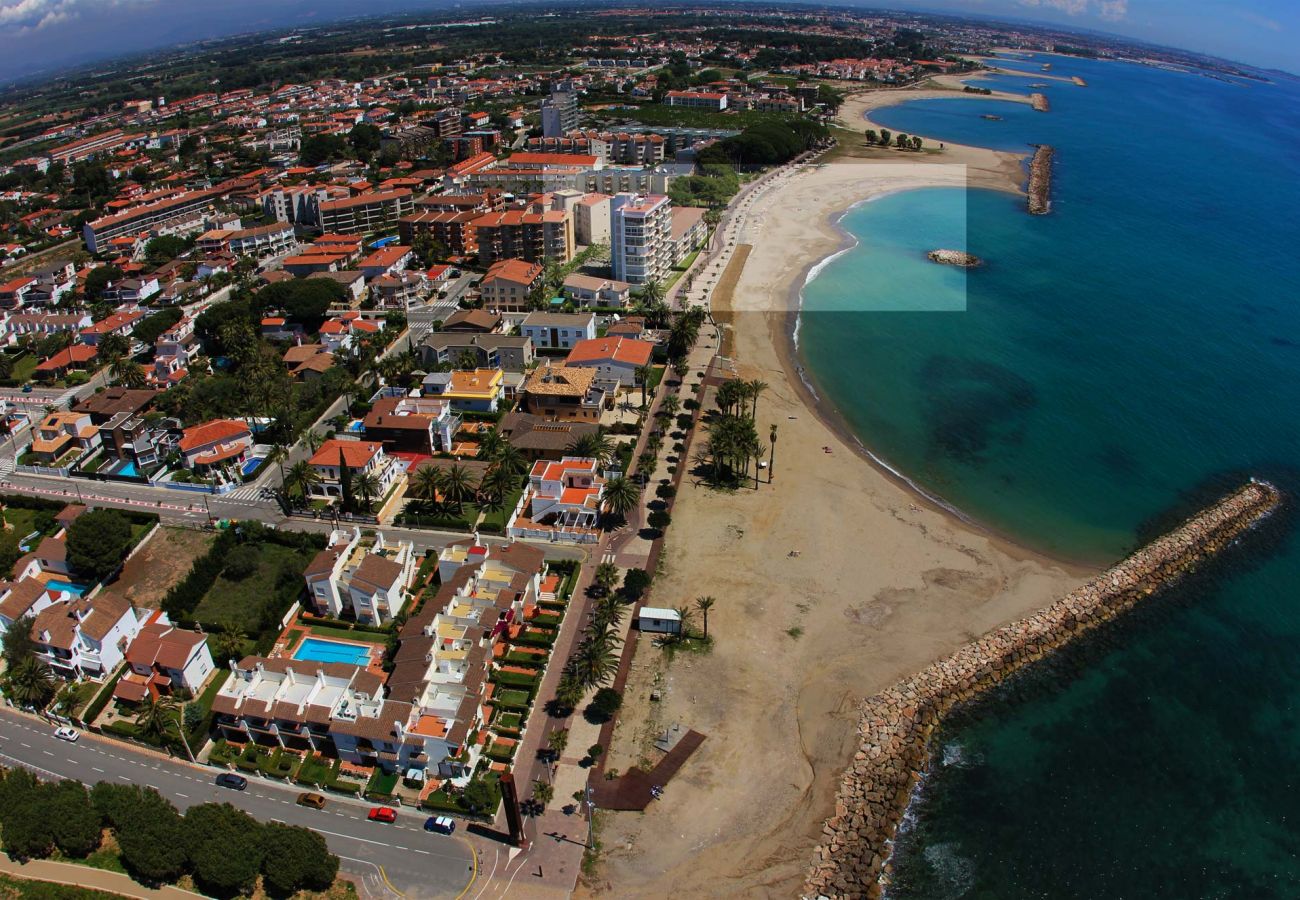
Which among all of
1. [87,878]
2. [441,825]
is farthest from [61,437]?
[441,825]

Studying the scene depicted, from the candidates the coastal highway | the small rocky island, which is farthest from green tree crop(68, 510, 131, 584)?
the small rocky island

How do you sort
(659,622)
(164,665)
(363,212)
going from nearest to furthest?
1. (164,665)
2. (659,622)
3. (363,212)

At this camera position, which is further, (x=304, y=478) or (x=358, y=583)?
(x=304, y=478)

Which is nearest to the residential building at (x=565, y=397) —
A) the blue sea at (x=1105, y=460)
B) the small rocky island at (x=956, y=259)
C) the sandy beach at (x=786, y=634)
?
the sandy beach at (x=786, y=634)

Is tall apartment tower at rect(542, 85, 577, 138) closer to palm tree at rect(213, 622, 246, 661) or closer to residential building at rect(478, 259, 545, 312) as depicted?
residential building at rect(478, 259, 545, 312)

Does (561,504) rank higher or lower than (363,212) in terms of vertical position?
lower

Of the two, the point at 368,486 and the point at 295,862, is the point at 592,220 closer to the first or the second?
the point at 368,486
